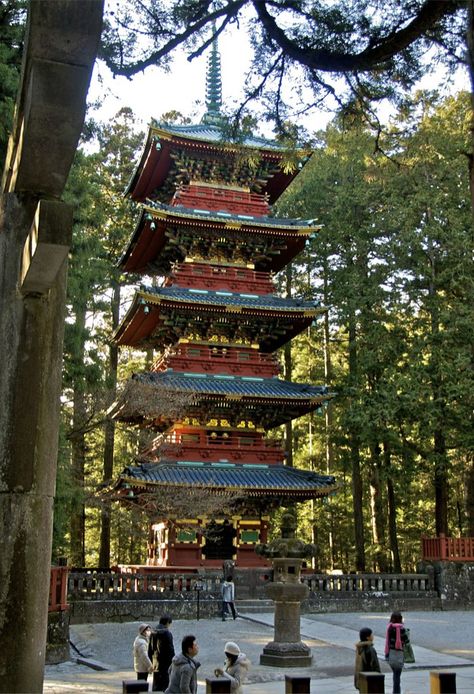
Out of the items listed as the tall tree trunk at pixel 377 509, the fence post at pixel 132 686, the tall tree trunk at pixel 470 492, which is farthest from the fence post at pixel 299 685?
the tall tree trunk at pixel 377 509

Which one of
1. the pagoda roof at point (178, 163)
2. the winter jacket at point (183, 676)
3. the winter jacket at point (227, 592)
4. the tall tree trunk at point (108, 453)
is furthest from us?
the tall tree trunk at point (108, 453)

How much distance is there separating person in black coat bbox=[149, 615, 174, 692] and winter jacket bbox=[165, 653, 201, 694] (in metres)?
1.88

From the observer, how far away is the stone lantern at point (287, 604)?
443 inches

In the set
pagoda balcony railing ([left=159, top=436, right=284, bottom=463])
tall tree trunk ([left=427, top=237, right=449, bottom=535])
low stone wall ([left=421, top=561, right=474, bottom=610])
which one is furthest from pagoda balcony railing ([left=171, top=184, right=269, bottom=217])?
low stone wall ([left=421, top=561, right=474, bottom=610])

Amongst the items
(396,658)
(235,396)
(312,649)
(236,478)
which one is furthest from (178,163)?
(396,658)

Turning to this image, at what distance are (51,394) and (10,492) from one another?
0.54m

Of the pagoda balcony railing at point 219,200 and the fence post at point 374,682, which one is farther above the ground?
the pagoda balcony railing at point 219,200

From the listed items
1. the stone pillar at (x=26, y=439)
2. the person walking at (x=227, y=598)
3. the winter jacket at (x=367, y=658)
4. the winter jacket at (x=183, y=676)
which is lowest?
the person walking at (x=227, y=598)

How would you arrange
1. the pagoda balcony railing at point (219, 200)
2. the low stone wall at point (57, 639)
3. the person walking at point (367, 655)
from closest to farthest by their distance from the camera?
the person walking at point (367, 655) → the low stone wall at point (57, 639) → the pagoda balcony railing at point (219, 200)

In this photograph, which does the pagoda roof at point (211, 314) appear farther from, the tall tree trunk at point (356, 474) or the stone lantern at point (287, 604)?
the stone lantern at point (287, 604)

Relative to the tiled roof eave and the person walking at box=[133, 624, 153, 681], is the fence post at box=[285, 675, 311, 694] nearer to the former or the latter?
the person walking at box=[133, 624, 153, 681]

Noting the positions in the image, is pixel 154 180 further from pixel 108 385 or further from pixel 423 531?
pixel 423 531

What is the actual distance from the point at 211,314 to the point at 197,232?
2812mm

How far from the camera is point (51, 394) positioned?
3918 millimetres
